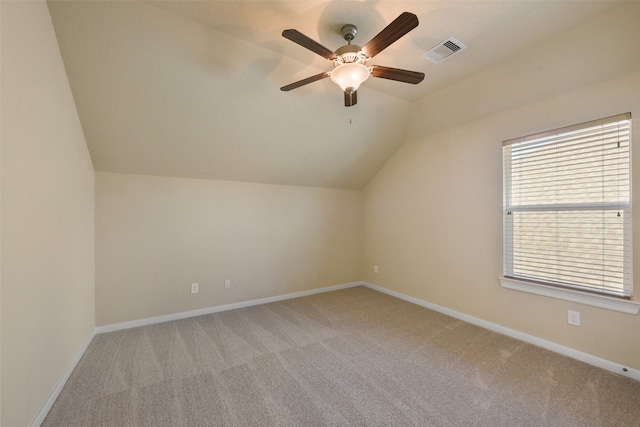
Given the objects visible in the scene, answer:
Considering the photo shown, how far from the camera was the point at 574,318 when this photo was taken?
2.36 m

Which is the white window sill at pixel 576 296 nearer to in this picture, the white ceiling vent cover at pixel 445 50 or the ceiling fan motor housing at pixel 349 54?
the white ceiling vent cover at pixel 445 50

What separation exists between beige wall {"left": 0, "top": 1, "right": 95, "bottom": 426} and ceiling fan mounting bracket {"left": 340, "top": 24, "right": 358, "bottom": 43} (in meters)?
1.93

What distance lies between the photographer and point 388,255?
4.31m

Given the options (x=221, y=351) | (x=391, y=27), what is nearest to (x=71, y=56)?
(x=391, y=27)

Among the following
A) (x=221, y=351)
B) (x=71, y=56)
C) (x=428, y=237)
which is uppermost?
(x=71, y=56)

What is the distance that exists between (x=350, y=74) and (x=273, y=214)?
256cm

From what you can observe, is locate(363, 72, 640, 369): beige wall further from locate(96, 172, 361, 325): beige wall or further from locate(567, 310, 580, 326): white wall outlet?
locate(96, 172, 361, 325): beige wall

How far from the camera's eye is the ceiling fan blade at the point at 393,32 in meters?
1.37

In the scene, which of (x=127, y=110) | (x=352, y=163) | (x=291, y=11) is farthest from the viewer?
(x=352, y=163)

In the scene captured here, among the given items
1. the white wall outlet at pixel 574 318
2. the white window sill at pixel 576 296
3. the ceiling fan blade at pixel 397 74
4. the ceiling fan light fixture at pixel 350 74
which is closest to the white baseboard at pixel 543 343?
the white wall outlet at pixel 574 318

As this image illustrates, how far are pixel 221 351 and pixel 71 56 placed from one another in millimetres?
2742

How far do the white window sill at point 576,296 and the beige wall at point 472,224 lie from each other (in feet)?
0.18

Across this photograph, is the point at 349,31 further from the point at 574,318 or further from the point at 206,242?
the point at 574,318

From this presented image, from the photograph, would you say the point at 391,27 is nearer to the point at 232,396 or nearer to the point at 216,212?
the point at 232,396
